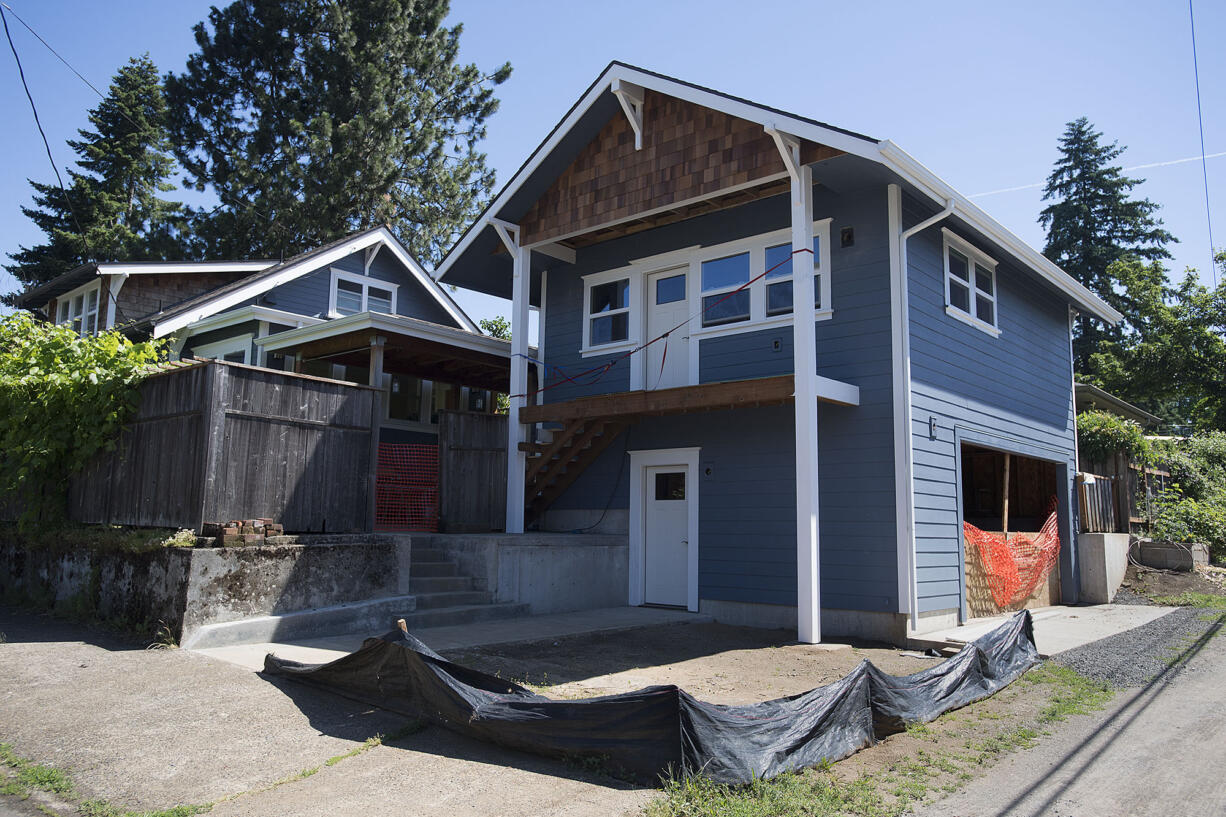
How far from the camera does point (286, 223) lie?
27266 mm

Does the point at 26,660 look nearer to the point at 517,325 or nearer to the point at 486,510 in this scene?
the point at 486,510

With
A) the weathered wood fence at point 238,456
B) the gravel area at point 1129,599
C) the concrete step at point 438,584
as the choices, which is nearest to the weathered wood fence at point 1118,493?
the gravel area at point 1129,599

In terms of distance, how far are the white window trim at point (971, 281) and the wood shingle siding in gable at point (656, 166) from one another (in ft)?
9.55

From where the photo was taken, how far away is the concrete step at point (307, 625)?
26.2 ft

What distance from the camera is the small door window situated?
1248cm

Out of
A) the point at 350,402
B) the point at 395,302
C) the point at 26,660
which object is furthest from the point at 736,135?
the point at 395,302

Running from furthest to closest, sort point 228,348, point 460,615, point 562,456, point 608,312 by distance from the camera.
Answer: point 228,348
point 608,312
point 562,456
point 460,615

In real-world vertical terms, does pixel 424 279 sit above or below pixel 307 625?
above

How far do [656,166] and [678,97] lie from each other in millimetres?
933

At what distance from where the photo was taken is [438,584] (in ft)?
34.3

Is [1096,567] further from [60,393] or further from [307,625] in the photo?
[60,393]

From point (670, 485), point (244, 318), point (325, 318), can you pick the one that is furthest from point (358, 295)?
point (670, 485)

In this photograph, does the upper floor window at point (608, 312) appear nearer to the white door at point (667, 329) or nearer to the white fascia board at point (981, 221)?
the white door at point (667, 329)

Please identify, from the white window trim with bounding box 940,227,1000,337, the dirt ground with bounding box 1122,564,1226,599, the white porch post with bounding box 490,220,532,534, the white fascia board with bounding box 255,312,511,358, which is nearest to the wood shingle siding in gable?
the white porch post with bounding box 490,220,532,534
